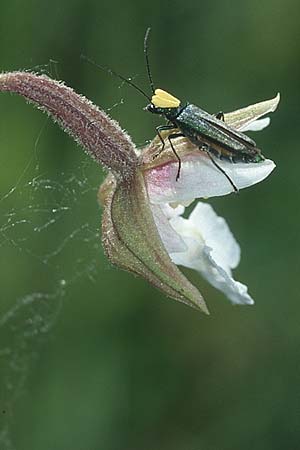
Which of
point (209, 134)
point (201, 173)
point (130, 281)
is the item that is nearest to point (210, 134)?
point (209, 134)

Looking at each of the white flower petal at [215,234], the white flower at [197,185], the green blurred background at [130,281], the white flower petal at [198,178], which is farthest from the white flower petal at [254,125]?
the green blurred background at [130,281]

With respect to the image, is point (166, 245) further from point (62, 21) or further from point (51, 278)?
point (62, 21)

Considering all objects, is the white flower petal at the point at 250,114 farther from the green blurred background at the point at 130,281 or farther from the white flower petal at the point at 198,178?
the green blurred background at the point at 130,281

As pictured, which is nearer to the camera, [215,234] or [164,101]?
[164,101]

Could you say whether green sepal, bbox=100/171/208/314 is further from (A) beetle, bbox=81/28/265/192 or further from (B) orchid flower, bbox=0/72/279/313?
(A) beetle, bbox=81/28/265/192

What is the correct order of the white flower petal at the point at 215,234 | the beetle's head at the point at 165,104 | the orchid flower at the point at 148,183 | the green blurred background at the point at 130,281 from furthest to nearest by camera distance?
1. the green blurred background at the point at 130,281
2. the white flower petal at the point at 215,234
3. the beetle's head at the point at 165,104
4. the orchid flower at the point at 148,183

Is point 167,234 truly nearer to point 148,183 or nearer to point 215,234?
point 148,183
